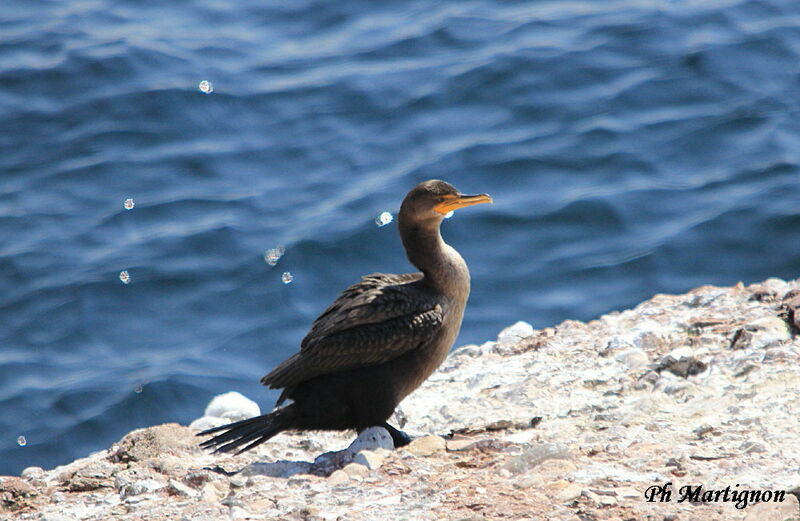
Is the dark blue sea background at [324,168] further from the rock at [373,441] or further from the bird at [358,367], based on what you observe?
the rock at [373,441]

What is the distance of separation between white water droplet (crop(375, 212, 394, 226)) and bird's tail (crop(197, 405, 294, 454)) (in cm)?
474

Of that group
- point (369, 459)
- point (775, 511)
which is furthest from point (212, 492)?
point (775, 511)

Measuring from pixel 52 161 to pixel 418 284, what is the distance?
6358mm

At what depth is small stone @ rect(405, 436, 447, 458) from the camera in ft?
15.6

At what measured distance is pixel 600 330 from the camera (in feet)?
21.8

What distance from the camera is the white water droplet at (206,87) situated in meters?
11.7

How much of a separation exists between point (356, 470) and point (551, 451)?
29.9 inches

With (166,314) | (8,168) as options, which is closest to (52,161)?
(8,168)

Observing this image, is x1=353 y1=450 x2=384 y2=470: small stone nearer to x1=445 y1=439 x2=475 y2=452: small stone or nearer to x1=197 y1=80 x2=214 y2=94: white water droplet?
x1=445 y1=439 x2=475 y2=452: small stone

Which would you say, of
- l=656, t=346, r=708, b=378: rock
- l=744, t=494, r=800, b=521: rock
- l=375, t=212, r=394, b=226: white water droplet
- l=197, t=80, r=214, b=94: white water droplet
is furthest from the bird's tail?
l=197, t=80, r=214, b=94: white water droplet

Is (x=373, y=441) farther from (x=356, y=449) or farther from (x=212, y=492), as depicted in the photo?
(x=212, y=492)

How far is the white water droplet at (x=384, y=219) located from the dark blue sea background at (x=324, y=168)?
0.07 m

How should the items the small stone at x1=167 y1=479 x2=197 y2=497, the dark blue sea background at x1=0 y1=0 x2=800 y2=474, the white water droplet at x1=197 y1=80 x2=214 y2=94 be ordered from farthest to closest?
the white water droplet at x1=197 y1=80 x2=214 y2=94, the dark blue sea background at x1=0 y1=0 x2=800 y2=474, the small stone at x1=167 y1=479 x2=197 y2=497

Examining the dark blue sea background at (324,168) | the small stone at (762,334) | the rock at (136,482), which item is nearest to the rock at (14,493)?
the rock at (136,482)
